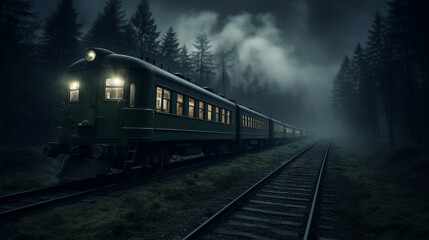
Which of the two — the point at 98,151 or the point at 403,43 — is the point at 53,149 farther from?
the point at 403,43

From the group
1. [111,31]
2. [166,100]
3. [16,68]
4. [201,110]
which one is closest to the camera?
[166,100]

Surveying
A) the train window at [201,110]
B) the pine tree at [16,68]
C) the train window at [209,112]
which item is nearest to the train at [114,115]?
the train window at [201,110]

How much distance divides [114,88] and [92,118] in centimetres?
115

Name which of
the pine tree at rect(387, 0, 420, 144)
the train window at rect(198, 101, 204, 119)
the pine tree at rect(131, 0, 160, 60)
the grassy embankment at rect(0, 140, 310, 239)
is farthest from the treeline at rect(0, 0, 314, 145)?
the pine tree at rect(387, 0, 420, 144)

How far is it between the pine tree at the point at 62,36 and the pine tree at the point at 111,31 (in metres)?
2.33

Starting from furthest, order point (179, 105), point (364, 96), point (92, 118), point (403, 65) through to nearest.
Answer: point (364, 96) < point (403, 65) < point (179, 105) < point (92, 118)

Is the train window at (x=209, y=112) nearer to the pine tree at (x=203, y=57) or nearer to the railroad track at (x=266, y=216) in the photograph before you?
the railroad track at (x=266, y=216)

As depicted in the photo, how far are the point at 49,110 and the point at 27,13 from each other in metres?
9.57

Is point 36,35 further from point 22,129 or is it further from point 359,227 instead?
point 359,227

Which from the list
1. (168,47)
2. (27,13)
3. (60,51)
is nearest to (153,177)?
(27,13)

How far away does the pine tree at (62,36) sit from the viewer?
75.0 feet

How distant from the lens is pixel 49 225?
153 inches

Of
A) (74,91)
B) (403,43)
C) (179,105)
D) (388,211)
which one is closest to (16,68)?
(74,91)

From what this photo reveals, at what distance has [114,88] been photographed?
23.1 feet
